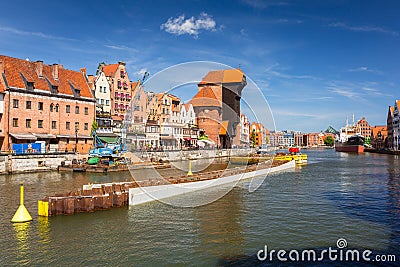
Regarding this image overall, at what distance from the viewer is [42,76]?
59.5 meters

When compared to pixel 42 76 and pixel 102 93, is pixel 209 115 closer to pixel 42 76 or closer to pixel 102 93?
pixel 102 93

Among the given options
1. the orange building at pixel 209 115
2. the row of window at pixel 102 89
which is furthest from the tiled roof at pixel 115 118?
the orange building at pixel 209 115

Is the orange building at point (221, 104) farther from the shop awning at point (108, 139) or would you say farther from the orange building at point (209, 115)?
the shop awning at point (108, 139)

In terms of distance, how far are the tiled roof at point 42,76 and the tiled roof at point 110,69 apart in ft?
32.3

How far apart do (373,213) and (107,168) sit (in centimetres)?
3649

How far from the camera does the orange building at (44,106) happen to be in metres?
51.8

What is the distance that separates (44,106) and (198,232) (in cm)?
4707

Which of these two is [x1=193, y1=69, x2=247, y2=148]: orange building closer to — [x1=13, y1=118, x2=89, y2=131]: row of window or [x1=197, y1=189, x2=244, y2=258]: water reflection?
[x1=197, y1=189, x2=244, y2=258]: water reflection

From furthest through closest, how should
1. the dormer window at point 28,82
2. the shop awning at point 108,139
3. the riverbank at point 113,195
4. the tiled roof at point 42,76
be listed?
the shop awning at point 108,139 < the dormer window at point 28,82 < the tiled roof at point 42,76 < the riverbank at point 113,195

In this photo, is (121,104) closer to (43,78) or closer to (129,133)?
(43,78)

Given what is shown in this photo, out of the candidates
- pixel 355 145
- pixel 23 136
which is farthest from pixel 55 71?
pixel 355 145

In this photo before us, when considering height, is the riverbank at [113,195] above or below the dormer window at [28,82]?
below

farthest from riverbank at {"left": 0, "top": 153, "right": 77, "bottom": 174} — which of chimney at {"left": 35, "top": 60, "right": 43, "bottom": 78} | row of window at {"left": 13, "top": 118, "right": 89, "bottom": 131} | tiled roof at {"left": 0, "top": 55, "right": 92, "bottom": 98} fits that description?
chimney at {"left": 35, "top": 60, "right": 43, "bottom": 78}

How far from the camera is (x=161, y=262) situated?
15.1 metres
